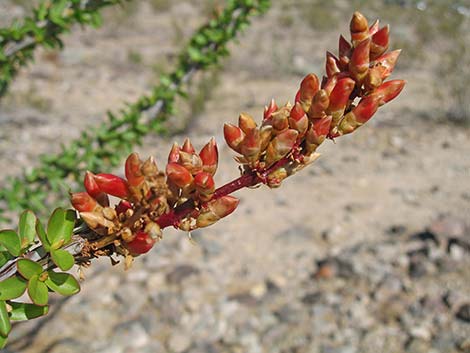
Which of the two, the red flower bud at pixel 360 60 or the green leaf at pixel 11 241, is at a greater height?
the red flower bud at pixel 360 60

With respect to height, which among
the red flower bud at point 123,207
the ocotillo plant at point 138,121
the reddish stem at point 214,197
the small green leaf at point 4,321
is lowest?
the ocotillo plant at point 138,121

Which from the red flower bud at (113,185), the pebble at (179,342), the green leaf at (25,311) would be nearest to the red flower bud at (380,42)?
the red flower bud at (113,185)

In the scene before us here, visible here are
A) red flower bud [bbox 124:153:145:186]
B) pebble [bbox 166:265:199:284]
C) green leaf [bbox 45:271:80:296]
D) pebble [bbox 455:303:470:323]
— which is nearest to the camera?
red flower bud [bbox 124:153:145:186]

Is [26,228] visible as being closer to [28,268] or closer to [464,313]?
[28,268]

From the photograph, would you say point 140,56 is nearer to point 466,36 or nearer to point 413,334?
point 466,36

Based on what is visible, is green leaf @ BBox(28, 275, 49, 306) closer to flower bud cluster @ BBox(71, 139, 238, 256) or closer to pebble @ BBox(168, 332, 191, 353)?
flower bud cluster @ BBox(71, 139, 238, 256)

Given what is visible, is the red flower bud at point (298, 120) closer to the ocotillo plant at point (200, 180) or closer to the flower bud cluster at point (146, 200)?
the ocotillo plant at point (200, 180)

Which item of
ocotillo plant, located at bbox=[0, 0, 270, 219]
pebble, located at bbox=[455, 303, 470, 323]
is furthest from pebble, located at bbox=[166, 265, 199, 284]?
pebble, located at bbox=[455, 303, 470, 323]

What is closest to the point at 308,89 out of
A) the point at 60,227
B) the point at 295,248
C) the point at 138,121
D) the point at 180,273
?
the point at 60,227
